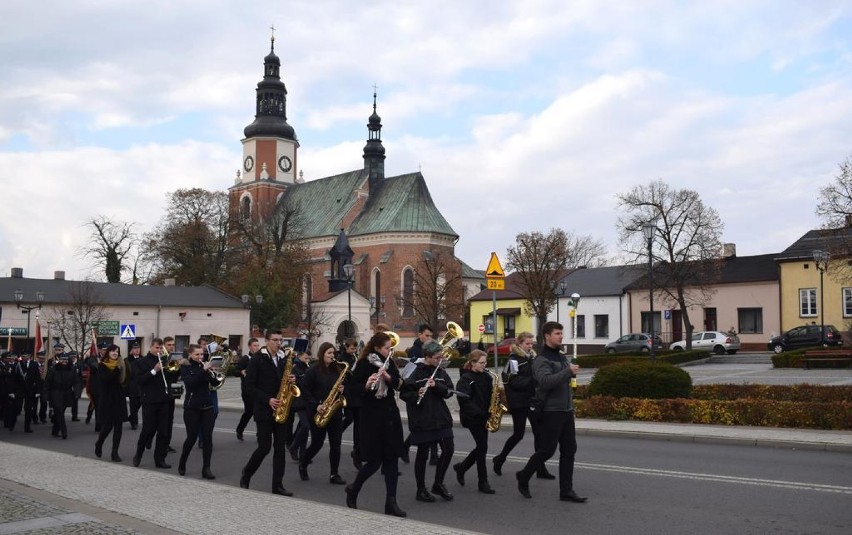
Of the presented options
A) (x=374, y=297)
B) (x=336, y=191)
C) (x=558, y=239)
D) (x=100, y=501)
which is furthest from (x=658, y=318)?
(x=100, y=501)

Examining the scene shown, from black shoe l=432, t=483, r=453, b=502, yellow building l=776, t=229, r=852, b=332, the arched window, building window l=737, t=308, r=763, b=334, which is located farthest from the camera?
the arched window

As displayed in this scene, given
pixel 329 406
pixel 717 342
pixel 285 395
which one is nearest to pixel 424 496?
pixel 329 406

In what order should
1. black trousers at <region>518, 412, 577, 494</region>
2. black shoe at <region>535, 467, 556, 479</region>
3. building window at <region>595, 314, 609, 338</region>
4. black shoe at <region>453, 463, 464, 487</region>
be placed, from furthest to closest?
building window at <region>595, 314, 609, 338</region>
black shoe at <region>535, 467, 556, 479</region>
black shoe at <region>453, 463, 464, 487</region>
black trousers at <region>518, 412, 577, 494</region>

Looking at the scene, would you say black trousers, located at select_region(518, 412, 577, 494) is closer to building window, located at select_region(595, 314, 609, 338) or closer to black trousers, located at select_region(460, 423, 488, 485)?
black trousers, located at select_region(460, 423, 488, 485)

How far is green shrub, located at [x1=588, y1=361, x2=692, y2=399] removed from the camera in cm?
1803

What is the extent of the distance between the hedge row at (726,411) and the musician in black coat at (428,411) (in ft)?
28.7

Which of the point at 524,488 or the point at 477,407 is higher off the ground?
the point at 477,407

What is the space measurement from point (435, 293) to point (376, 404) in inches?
2130

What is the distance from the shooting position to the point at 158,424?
11844mm

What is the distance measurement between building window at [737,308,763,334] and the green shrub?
113ft

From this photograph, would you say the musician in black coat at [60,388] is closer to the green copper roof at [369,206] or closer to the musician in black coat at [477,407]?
the musician in black coat at [477,407]

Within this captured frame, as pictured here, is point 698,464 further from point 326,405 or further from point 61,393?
point 61,393

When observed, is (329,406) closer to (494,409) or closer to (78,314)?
(494,409)

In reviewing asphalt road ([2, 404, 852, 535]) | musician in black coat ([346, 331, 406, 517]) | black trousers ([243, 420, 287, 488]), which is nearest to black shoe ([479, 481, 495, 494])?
asphalt road ([2, 404, 852, 535])
